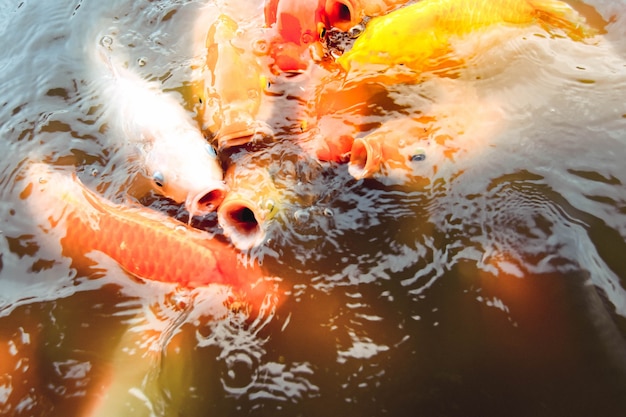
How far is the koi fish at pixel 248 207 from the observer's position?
2.42 m

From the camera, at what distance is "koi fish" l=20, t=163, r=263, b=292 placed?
232cm

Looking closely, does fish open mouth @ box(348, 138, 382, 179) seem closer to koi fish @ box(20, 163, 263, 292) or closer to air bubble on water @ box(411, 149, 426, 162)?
air bubble on water @ box(411, 149, 426, 162)

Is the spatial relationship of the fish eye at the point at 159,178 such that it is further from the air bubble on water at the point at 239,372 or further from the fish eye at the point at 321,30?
the fish eye at the point at 321,30

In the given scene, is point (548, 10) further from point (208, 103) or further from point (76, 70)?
point (76, 70)

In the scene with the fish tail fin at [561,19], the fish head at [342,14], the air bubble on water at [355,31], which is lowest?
the air bubble on water at [355,31]

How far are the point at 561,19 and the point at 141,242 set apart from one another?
10.3 ft

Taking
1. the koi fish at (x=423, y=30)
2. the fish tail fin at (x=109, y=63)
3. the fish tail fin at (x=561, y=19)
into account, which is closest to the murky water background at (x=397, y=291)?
the koi fish at (x=423, y=30)

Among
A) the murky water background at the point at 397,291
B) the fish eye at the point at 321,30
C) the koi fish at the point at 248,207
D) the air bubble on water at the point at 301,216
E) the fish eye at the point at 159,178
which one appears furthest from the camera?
the fish eye at the point at 321,30

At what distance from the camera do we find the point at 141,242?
2.40m

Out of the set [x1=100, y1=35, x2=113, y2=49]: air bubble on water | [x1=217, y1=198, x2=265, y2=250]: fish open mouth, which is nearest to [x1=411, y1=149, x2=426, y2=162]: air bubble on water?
[x1=217, y1=198, x2=265, y2=250]: fish open mouth

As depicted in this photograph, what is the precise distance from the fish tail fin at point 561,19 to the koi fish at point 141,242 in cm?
267

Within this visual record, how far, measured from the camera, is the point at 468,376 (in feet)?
6.49

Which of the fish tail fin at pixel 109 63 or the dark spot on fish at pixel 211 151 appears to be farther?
the fish tail fin at pixel 109 63

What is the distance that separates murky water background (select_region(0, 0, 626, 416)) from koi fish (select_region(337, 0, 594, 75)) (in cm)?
23
